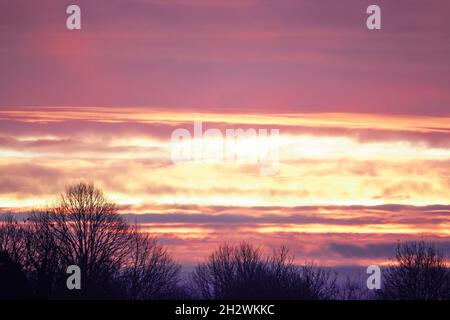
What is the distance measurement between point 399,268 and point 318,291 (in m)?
6.94

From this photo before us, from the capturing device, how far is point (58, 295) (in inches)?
2945

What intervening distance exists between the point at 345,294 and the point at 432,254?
8.38 m

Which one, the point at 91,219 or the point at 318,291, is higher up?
the point at 91,219

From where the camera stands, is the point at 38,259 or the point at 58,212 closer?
the point at 38,259
